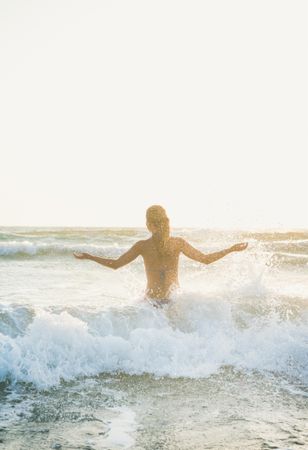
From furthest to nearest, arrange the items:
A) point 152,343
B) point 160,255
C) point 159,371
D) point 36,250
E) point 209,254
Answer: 1. point 36,250
2. point 160,255
3. point 209,254
4. point 152,343
5. point 159,371

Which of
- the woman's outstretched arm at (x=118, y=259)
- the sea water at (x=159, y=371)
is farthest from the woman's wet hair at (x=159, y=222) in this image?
the sea water at (x=159, y=371)

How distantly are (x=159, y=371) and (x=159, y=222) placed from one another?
6.09ft

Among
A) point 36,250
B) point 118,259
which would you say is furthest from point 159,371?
point 36,250

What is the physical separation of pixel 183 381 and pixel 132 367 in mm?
664

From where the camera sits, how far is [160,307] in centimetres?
639

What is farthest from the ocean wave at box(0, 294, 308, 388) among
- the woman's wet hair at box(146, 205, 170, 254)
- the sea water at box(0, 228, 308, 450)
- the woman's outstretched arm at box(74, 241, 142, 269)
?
the woman's wet hair at box(146, 205, 170, 254)

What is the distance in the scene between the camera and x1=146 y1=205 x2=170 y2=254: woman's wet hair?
5902 millimetres

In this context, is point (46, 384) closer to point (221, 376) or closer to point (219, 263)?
point (221, 376)

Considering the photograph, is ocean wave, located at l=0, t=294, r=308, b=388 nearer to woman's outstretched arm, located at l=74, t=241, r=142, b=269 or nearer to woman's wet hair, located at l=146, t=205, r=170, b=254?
woman's outstretched arm, located at l=74, t=241, r=142, b=269

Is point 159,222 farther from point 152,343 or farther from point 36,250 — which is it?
point 36,250

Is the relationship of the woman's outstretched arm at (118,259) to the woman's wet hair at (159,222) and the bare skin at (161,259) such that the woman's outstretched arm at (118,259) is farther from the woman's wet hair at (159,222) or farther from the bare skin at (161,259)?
the woman's wet hair at (159,222)

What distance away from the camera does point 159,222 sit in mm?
5961

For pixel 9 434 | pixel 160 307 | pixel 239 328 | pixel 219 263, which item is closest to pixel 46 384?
pixel 9 434

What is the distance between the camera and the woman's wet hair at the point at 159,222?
232 inches
